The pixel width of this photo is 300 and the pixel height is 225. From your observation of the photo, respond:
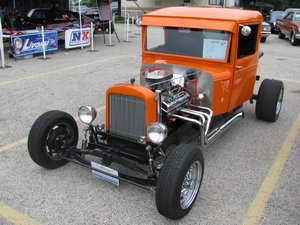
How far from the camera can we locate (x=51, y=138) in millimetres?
3896

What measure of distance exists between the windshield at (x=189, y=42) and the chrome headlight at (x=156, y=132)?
1758 millimetres

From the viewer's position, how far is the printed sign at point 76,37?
13.2 metres

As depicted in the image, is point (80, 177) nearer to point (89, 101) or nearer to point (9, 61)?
point (89, 101)

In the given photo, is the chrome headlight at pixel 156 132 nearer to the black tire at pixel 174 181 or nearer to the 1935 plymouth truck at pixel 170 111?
the 1935 plymouth truck at pixel 170 111

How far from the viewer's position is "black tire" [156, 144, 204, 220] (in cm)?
295

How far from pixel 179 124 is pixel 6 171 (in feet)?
7.34

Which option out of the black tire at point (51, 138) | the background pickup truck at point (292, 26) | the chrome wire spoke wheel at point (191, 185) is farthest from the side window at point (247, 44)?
the background pickup truck at point (292, 26)

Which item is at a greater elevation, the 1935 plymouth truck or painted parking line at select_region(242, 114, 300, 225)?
the 1935 plymouth truck

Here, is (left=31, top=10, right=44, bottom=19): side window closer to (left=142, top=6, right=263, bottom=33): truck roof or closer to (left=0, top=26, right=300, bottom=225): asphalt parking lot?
(left=0, top=26, right=300, bottom=225): asphalt parking lot

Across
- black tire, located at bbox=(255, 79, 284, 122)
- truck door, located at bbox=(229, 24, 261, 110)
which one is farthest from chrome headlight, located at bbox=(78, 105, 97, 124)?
black tire, located at bbox=(255, 79, 284, 122)

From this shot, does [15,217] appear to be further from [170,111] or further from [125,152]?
[170,111]

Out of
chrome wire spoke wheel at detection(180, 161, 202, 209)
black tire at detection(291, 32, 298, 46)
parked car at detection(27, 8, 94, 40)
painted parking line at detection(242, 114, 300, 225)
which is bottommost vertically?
painted parking line at detection(242, 114, 300, 225)

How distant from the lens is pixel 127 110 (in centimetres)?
369

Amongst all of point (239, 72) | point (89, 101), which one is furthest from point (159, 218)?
point (89, 101)
